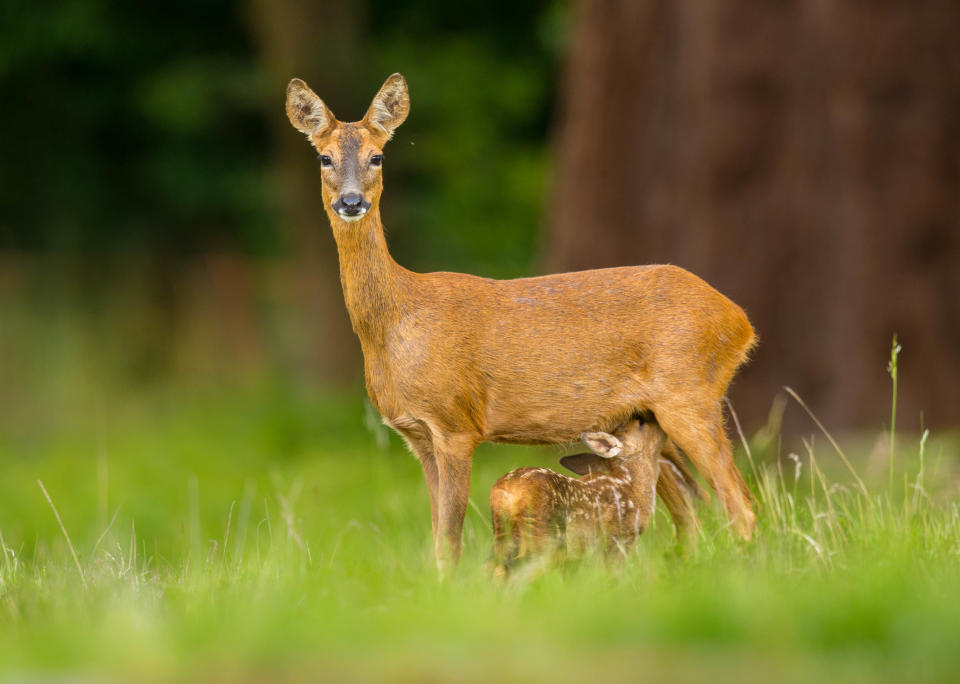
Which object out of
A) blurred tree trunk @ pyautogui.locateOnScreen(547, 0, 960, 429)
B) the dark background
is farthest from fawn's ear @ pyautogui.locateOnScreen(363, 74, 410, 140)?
blurred tree trunk @ pyautogui.locateOnScreen(547, 0, 960, 429)

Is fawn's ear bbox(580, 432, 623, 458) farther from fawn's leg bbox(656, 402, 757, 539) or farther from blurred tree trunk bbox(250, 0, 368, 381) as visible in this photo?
blurred tree trunk bbox(250, 0, 368, 381)

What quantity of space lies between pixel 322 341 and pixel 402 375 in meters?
10.6

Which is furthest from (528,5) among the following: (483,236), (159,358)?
(159,358)

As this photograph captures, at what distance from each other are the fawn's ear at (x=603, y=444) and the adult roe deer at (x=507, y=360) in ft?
0.28

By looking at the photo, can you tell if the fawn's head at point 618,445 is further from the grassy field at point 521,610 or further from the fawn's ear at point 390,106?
the fawn's ear at point 390,106

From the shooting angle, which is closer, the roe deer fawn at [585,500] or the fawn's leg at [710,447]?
the roe deer fawn at [585,500]

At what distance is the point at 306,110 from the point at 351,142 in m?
0.36

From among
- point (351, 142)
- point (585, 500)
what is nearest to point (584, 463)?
point (585, 500)

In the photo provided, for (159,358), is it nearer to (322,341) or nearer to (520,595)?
(322,341)

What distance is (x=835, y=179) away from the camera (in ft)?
33.3

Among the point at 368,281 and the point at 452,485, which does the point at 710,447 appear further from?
the point at 368,281

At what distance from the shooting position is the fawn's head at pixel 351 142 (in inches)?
205

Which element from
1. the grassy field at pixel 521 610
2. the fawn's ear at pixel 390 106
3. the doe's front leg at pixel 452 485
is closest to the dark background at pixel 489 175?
the fawn's ear at pixel 390 106

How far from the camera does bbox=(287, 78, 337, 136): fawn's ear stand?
18.1 ft
